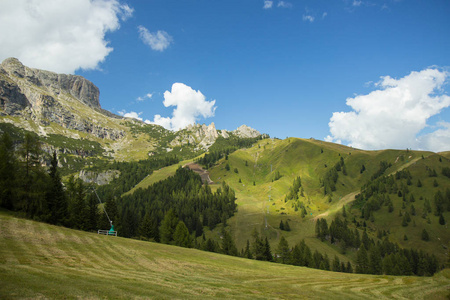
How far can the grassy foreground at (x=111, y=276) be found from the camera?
1761 centimetres

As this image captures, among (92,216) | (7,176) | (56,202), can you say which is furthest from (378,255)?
(7,176)

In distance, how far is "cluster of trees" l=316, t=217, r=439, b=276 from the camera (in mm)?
114938

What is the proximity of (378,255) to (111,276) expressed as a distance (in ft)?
473

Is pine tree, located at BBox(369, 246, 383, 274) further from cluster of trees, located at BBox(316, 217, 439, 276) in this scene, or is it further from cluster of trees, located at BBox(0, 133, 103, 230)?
cluster of trees, located at BBox(0, 133, 103, 230)

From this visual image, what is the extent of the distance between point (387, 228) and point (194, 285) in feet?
641

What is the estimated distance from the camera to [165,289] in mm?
22078

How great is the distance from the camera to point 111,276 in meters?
24.3

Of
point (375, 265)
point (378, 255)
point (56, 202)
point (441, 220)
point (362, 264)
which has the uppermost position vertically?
point (56, 202)

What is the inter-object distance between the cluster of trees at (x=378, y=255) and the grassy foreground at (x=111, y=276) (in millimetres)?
82090

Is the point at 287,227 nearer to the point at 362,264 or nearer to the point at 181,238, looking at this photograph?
the point at 362,264

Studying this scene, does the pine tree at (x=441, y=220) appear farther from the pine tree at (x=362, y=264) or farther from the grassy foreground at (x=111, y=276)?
the grassy foreground at (x=111, y=276)

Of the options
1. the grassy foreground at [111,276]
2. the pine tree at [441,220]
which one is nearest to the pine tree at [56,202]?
the grassy foreground at [111,276]

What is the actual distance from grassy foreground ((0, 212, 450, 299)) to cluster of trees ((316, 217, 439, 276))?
8209 centimetres

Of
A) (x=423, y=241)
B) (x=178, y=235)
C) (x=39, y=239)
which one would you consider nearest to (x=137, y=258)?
(x=39, y=239)
